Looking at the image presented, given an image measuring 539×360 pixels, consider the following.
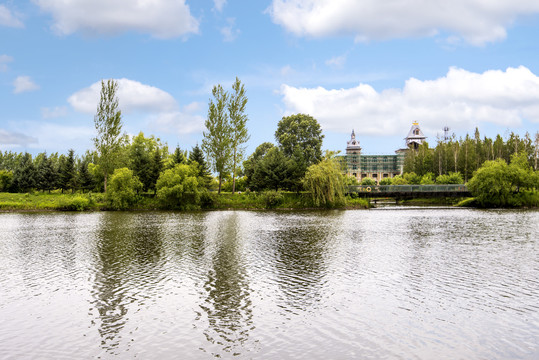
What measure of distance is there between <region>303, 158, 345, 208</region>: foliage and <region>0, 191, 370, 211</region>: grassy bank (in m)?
3.39

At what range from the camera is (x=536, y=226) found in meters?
43.2

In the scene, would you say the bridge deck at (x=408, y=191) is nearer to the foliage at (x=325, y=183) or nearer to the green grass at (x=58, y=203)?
the foliage at (x=325, y=183)

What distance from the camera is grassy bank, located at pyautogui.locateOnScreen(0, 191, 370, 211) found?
6994 cm

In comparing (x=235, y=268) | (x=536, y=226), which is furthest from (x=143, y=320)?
(x=536, y=226)

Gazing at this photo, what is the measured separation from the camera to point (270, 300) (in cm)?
1647

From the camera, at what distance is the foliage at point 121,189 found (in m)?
70.9

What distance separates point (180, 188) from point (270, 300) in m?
55.6

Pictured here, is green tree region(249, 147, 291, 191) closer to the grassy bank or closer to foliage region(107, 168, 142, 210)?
the grassy bank

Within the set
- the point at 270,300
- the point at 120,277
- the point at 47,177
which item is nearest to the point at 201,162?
the point at 47,177

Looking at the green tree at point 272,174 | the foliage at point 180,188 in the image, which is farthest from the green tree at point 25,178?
the green tree at point 272,174

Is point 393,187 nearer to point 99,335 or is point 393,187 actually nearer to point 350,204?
point 350,204

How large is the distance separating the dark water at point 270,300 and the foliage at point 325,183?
41.6m

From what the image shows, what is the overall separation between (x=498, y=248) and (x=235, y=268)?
1909 centimetres

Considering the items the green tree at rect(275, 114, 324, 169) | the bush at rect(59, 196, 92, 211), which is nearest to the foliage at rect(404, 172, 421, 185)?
the green tree at rect(275, 114, 324, 169)
